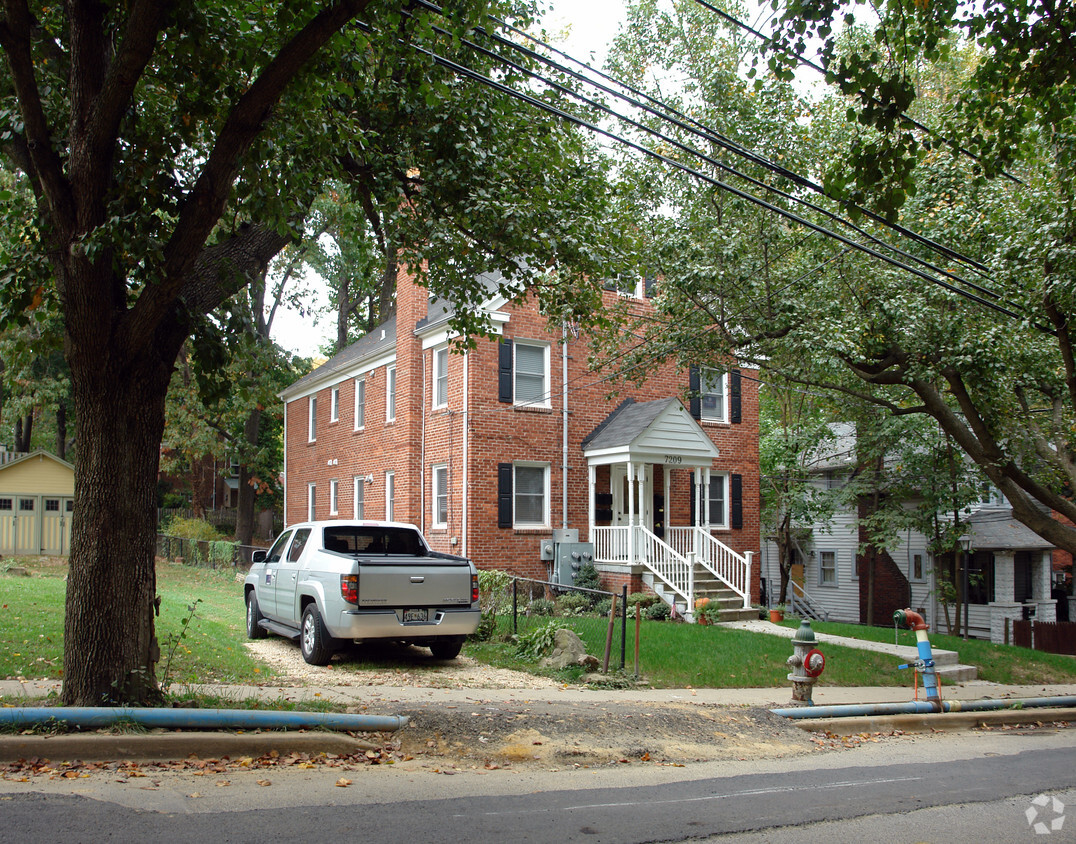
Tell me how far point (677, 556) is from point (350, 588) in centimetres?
1032

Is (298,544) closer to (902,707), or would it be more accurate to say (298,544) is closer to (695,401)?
(902,707)

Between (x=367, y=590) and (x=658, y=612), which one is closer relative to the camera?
(x=367, y=590)

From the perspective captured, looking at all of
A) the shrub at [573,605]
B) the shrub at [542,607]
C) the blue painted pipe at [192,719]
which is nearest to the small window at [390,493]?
the shrub at [542,607]

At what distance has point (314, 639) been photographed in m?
10.9

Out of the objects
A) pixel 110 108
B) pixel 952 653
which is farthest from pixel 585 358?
pixel 110 108

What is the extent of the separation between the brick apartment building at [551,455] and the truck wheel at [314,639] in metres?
8.55

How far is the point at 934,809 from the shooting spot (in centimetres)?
618

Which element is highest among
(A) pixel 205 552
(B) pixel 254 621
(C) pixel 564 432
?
(C) pixel 564 432

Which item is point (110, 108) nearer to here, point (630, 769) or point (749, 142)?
point (630, 769)

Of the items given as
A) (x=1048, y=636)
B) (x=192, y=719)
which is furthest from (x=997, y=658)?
(x=192, y=719)

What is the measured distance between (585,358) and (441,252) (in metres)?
10.7

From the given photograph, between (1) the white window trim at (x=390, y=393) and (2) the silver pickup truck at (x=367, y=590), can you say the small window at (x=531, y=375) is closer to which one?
(1) the white window trim at (x=390, y=393)

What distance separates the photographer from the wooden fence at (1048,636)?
21.7 m

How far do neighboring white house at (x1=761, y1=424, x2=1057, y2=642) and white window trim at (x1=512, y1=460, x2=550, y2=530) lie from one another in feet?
29.3
